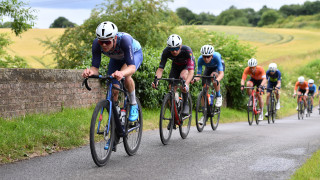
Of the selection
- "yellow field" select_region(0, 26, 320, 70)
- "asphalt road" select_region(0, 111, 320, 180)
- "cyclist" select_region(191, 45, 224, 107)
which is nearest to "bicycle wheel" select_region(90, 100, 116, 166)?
"asphalt road" select_region(0, 111, 320, 180)

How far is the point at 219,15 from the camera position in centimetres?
16512

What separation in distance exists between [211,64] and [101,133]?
6.07 metres

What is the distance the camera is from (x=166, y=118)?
8.55m

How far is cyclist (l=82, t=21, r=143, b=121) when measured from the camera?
6.02m

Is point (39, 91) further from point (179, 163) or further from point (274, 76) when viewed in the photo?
point (274, 76)

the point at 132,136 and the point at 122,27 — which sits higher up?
the point at 122,27

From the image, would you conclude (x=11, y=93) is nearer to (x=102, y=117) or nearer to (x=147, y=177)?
(x=102, y=117)

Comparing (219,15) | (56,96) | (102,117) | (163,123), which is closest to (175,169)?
(102,117)

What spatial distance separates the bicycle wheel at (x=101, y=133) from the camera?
5820 millimetres

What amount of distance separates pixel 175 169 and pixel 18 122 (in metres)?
3.72

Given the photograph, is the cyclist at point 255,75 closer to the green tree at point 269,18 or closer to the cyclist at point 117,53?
the cyclist at point 117,53

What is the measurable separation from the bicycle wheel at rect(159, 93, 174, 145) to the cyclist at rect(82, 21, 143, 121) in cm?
136

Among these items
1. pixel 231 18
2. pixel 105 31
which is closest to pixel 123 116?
pixel 105 31

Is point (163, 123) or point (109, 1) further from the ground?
point (109, 1)
